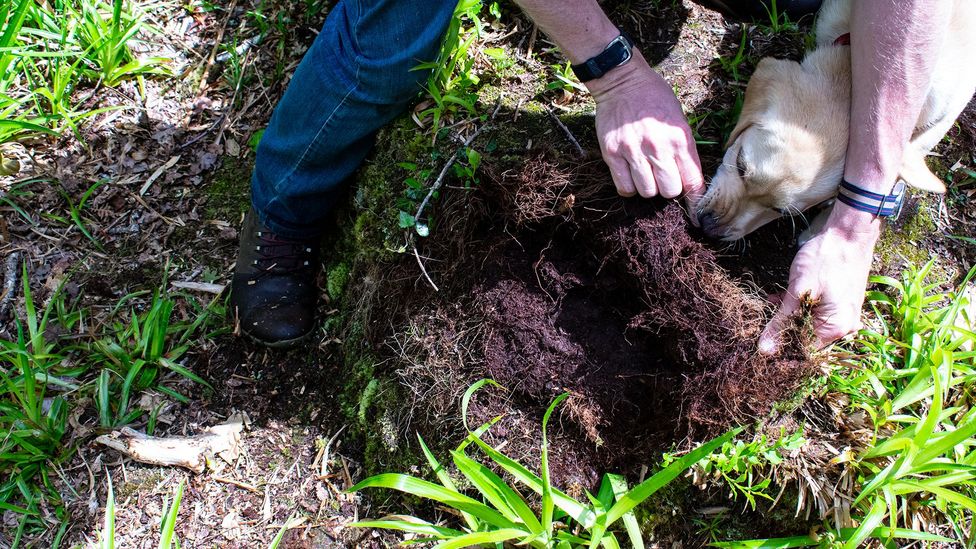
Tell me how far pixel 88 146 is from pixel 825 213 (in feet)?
10.9

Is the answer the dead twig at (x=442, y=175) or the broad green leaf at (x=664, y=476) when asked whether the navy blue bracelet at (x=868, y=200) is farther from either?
the dead twig at (x=442, y=175)

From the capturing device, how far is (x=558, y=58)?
8.63 feet

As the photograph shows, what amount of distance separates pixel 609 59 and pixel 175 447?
7.14ft

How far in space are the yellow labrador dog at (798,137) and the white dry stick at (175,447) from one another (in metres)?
2.04

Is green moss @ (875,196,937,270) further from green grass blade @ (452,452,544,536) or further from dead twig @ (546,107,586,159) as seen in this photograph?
green grass blade @ (452,452,544,536)

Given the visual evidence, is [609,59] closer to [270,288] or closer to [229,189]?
[270,288]

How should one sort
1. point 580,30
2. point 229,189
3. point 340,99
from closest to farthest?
point 580,30 → point 340,99 → point 229,189

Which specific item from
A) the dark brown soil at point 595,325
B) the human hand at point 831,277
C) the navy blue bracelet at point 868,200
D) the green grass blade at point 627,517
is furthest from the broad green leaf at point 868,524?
the navy blue bracelet at point 868,200

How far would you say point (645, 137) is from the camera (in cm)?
199

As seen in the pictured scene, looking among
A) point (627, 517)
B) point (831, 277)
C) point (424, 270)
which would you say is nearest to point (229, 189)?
point (424, 270)

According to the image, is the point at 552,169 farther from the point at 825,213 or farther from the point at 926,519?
the point at 926,519

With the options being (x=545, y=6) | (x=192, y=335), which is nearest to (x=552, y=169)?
(x=545, y=6)

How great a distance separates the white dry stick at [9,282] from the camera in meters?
2.88

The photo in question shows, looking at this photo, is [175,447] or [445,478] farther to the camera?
[175,447]
